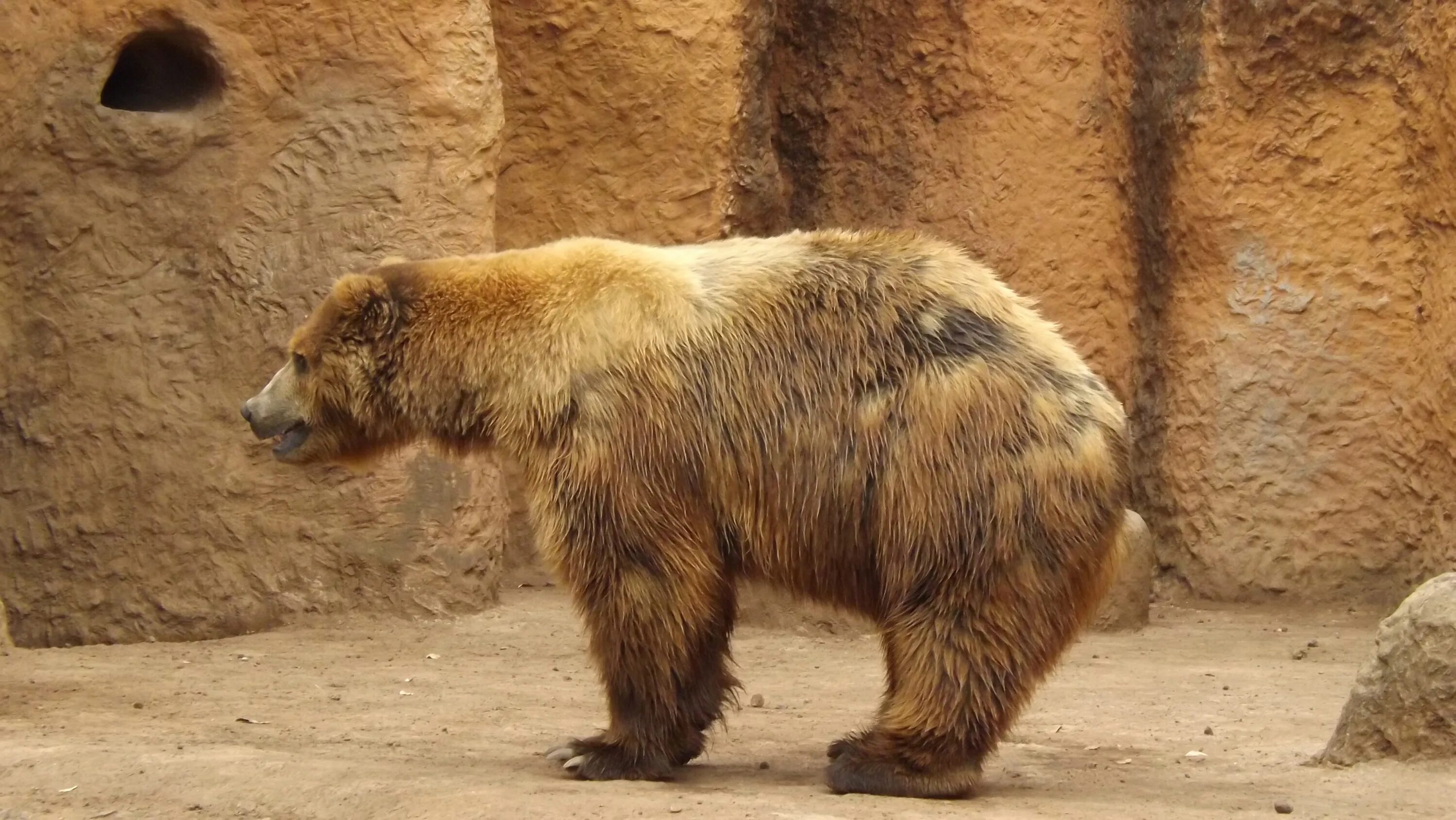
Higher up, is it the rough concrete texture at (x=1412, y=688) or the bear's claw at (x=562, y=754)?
the rough concrete texture at (x=1412, y=688)

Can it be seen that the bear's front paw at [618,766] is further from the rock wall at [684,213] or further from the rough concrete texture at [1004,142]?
the rough concrete texture at [1004,142]

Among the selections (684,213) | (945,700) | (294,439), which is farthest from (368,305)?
(684,213)

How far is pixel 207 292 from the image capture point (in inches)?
341

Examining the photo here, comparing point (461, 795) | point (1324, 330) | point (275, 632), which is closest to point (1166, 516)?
point (1324, 330)

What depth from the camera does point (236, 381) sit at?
868 cm

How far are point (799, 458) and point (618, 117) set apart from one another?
188 inches

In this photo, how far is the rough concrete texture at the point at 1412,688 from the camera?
5457 mm

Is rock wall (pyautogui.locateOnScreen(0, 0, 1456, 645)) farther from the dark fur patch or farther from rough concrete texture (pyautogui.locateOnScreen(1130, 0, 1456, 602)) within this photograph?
the dark fur patch

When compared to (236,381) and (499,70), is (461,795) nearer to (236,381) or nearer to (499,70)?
(236,381)

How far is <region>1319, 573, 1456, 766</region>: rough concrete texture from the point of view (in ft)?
17.9

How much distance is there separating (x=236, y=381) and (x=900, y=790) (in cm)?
452

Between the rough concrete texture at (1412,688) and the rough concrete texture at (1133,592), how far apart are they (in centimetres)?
342

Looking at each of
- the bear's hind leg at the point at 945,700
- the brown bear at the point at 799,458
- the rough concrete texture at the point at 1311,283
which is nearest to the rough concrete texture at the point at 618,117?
the rough concrete texture at the point at 1311,283

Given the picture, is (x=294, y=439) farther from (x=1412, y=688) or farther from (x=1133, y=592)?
(x=1133, y=592)
